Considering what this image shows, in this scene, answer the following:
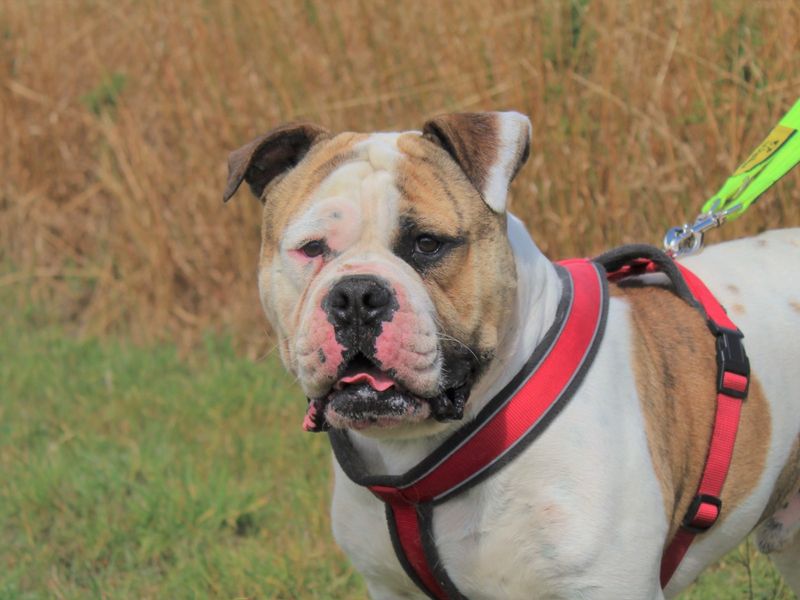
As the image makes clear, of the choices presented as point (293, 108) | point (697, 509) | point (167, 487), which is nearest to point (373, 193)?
point (697, 509)

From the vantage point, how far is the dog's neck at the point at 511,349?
2871 mm

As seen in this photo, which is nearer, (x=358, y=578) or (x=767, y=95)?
(x=358, y=578)

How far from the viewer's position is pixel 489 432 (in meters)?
2.80

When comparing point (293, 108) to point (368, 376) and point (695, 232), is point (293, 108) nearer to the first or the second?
point (695, 232)

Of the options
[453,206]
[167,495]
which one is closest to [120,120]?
[167,495]

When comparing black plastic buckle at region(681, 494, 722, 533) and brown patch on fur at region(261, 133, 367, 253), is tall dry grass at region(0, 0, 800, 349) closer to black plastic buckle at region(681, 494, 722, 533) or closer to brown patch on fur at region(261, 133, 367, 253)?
black plastic buckle at region(681, 494, 722, 533)

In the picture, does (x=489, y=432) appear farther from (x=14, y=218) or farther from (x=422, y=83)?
(x=14, y=218)

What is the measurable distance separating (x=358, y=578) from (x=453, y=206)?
1.78m

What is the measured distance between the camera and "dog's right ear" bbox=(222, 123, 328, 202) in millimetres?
3145

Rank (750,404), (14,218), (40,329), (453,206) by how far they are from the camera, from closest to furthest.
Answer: (453,206)
(750,404)
(40,329)
(14,218)

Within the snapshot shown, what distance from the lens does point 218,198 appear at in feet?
21.8

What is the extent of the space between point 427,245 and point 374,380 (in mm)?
367

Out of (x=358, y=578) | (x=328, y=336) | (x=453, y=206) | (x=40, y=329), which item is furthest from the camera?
(x=40, y=329)

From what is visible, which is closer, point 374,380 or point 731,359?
point 374,380
